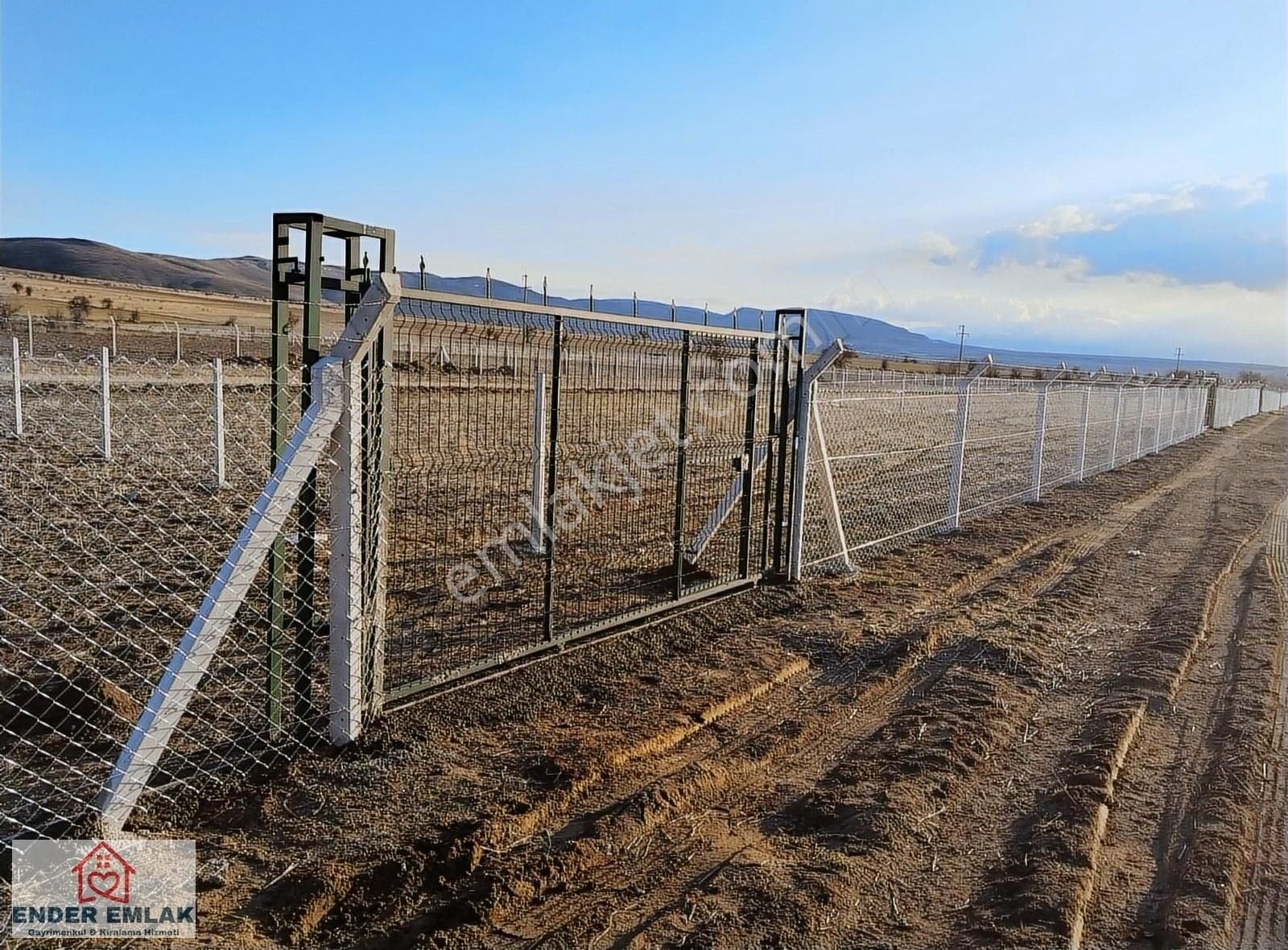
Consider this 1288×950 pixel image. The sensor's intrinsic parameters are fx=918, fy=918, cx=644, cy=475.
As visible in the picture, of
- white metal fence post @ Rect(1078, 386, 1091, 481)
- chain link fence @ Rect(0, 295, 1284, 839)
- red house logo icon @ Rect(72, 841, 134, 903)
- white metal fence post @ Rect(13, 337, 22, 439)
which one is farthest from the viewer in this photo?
white metal fence post @ Rect(1078, 386, 1091, 481)

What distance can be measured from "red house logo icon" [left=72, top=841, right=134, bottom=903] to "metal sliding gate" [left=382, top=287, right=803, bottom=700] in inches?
57.1

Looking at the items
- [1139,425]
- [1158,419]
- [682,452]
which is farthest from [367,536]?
[1158,419]

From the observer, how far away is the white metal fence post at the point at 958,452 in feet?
36.2

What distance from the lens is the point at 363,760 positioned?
14.1ft

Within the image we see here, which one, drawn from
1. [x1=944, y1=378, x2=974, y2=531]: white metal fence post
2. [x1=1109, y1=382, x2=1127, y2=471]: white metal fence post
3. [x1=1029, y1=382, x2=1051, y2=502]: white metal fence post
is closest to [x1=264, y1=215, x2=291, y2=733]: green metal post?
[x1=944, y1=378, x2=974, y2=531]: white metal fence post

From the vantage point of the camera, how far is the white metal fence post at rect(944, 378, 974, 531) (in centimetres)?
1105

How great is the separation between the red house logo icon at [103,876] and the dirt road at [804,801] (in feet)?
0.91

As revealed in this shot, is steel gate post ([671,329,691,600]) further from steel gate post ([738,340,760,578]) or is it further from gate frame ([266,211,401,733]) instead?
gate frame ([266,211,401,733])

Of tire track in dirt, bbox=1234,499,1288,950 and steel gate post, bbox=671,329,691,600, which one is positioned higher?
steel gate post, bbox=671,329,691,600

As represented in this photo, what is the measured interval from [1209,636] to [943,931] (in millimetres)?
5310

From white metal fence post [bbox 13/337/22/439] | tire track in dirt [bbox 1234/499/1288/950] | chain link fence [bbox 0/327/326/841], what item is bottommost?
tire track in dirt [bbox 1234/499/1288/950]

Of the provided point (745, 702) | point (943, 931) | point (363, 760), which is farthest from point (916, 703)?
point (363, 760)

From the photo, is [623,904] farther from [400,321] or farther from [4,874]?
[400,321]

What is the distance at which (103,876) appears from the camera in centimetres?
329
